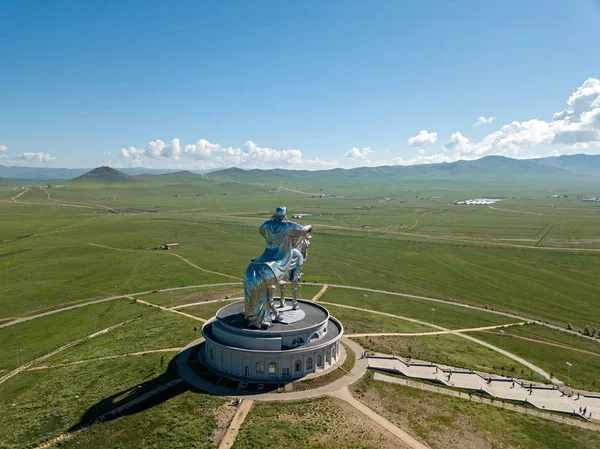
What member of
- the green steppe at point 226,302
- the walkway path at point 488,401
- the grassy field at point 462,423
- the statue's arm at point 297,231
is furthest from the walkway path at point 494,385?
the statue's arm at point 297,231

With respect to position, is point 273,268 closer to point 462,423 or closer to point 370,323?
point 462,423

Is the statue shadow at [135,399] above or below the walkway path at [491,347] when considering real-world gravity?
above

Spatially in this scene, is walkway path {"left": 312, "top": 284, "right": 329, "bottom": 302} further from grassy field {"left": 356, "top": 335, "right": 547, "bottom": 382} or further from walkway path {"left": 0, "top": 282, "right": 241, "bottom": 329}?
grassy field {"left": 356, "top": 335, "right": 547, "bottom": 382}

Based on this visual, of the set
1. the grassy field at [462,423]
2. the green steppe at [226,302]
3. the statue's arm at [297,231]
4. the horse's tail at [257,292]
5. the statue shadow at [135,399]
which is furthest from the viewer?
the statue's arm at [297,231]

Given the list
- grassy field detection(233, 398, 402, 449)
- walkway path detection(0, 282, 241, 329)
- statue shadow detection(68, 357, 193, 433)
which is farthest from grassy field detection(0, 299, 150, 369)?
grassy field detection(233, 398, 402, 449)

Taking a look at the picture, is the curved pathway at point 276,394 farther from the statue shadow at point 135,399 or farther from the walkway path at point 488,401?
the walkway path at point 488,401
